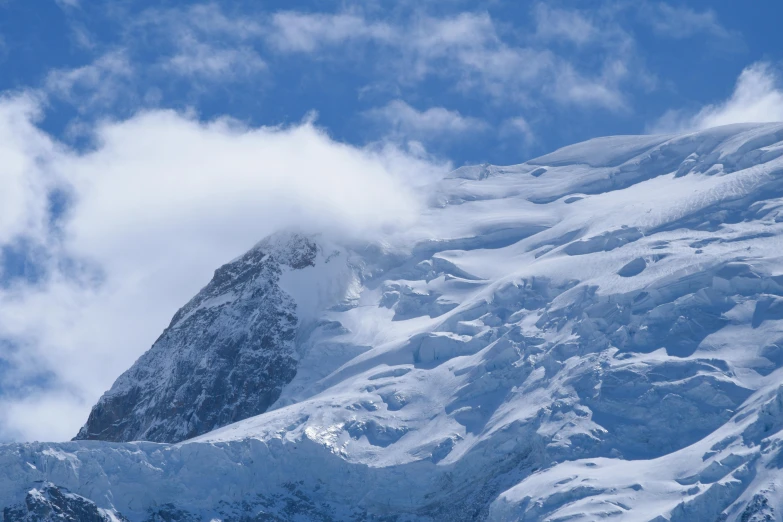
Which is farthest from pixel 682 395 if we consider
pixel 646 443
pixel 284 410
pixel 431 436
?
pixel 284 410

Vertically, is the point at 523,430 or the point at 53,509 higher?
the point at 53,509

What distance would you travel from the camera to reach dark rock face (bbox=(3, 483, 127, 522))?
170250mm

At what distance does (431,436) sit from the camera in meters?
179

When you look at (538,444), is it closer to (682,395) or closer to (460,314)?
(682,395)

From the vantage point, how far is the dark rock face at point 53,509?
170250 mm

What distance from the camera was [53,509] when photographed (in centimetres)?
17050

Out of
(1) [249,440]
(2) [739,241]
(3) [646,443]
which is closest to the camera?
(3) [646,443]

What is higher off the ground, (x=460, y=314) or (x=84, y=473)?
(x=460, y=314)

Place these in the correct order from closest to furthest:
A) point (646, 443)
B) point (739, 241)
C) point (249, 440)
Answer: point (646, 443) → point (249, 440) → point (739, 241)

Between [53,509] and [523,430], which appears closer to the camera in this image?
[53,509]

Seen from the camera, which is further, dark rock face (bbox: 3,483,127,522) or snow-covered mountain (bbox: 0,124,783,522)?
dark rock face (bbox: 3,483,127,522)

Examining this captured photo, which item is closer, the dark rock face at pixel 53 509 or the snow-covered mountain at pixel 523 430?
the snow-covered mountain at pixel 523 430

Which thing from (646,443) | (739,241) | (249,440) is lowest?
(646,443)

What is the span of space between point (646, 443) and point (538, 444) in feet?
35.3
